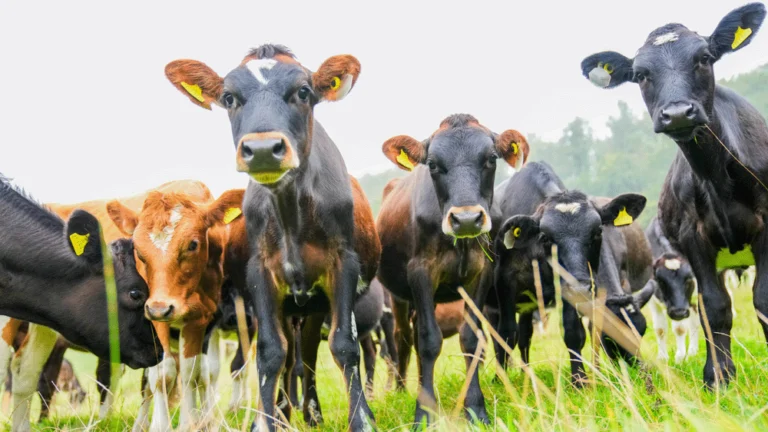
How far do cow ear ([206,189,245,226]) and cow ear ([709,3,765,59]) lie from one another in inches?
156

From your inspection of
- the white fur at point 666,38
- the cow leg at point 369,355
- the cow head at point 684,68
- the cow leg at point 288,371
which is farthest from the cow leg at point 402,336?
the white fur at point 666,38

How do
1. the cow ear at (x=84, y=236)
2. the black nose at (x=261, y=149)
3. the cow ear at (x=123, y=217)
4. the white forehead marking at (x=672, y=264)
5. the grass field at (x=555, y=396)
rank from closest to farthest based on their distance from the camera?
the grass field at (x=555, y=396)
the black nose at (x=261, y=149)
the cow ear at (x=84, y=236)
the cow ear at (x=123, y=217)
the white forehead marking at (x=672, y=264)

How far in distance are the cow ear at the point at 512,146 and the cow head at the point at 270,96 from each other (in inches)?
60.1

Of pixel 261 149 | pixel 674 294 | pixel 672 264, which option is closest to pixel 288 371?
pixel 261 149

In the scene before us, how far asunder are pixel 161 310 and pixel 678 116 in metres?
3.93

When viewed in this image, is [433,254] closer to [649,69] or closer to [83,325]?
[649,69]

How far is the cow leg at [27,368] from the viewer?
672 centimetres

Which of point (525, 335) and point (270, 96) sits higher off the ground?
point (270, 96)

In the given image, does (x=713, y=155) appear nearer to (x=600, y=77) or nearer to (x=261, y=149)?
(x=600, y=77)

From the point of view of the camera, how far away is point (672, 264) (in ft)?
35.6

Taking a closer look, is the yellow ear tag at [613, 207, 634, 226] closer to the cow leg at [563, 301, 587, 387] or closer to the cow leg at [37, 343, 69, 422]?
the cow leg at [563, 301, 587, 387]

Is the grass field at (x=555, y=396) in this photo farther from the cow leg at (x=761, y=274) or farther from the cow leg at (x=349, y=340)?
the cow leg at (x=761, y=274)

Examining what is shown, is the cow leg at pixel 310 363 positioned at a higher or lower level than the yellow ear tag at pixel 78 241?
lower

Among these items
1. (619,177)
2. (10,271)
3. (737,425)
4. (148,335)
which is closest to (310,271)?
(148,335)
